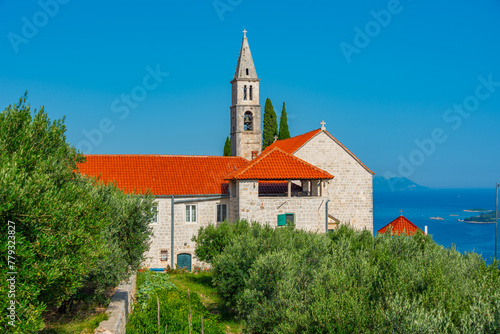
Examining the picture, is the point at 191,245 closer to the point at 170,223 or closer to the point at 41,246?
the point at 170,223

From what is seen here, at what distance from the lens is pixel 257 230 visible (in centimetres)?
2198

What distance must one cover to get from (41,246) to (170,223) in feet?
64.7

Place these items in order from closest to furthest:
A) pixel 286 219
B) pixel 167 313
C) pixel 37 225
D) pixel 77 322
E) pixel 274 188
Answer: pixel 37 225 → pixel 77 322 → pixel 167 313 → pixel 286 219 → pixel 274 188

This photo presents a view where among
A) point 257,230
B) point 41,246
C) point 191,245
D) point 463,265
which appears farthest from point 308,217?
point 41,246

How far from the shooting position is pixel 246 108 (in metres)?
39.2

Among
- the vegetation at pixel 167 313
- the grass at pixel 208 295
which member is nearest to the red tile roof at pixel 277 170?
the grass at pixel 208 295

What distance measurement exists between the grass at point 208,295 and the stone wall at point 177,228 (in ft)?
6.82

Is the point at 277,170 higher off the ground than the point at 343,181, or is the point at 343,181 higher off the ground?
the point at 277,170

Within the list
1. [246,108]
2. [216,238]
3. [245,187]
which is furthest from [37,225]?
[246,108]

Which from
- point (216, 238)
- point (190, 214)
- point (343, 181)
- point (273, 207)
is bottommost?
point (216, 238)

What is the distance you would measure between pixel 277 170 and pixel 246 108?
13.8 meters

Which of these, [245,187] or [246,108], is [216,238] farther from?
[246,108]

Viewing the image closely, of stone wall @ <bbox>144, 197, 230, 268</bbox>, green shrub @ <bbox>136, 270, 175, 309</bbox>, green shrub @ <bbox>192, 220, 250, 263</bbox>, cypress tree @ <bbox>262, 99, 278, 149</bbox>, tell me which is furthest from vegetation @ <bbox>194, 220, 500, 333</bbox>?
cypress tree @ <bbox>262, 99, 278, 149</bbox>

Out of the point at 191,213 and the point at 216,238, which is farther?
the point at 191,213
